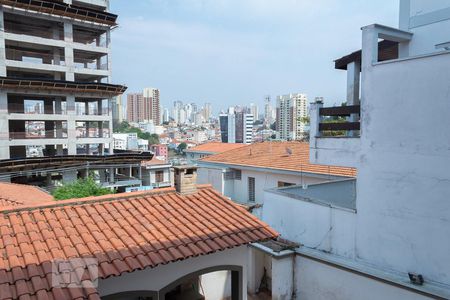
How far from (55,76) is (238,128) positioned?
7733 centimetres

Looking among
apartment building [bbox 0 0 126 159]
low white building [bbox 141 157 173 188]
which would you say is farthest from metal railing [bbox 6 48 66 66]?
low white building [bbox 141 157 173 188]

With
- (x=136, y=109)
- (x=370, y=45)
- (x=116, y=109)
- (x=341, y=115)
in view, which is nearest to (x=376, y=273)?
(x=341, y=115)

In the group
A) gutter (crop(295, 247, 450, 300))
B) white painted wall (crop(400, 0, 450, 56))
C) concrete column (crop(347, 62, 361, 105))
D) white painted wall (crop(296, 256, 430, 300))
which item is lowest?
white painted wall (crop(296, 256, 430, 300))

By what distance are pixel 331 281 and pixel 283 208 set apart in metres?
2.47

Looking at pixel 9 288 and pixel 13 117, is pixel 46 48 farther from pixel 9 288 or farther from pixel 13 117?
pixel 9 288

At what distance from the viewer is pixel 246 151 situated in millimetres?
23594

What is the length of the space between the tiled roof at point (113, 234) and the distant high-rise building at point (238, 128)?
97.0m

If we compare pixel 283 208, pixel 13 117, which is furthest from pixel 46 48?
pixel 283 208

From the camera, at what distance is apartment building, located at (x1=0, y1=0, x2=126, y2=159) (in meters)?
30.1

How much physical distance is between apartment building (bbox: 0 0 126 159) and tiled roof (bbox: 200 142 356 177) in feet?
54.6

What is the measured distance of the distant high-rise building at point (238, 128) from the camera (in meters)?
106

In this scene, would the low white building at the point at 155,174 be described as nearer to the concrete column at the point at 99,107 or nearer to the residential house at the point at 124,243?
the concrete column at the point at 99,107

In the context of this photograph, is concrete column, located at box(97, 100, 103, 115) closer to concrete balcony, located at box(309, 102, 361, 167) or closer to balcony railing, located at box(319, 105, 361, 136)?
concrete balcony, located at box(309, 102, 361, 167)

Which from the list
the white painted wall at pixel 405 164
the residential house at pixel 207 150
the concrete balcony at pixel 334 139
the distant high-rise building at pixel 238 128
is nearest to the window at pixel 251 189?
the concrete balcony at pixel 334 139
